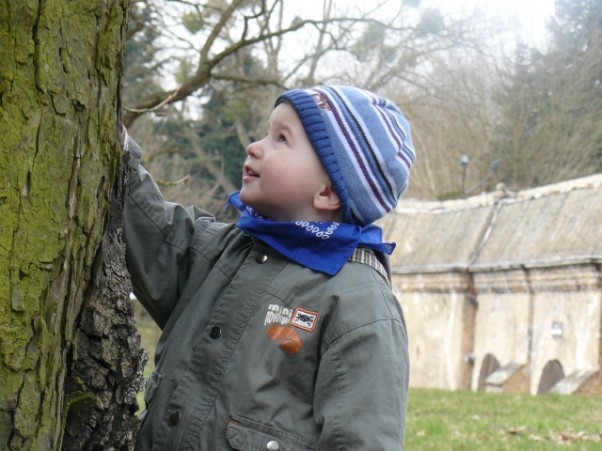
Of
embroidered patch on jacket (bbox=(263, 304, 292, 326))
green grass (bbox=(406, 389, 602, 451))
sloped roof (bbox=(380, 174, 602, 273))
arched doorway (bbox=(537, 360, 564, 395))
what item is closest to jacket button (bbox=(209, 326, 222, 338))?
embroidered patch on jacket (bbox=(263, 304, 292, 326))

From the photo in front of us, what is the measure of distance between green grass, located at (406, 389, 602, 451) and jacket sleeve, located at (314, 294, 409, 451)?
6.10 metres

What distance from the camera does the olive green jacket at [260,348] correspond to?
2566 mm

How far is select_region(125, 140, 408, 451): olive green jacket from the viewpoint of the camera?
101 inches

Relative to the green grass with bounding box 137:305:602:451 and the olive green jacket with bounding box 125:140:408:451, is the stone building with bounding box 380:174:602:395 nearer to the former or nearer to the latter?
the green grass with bounding box 137:305:602:451

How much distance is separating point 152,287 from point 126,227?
20 cm

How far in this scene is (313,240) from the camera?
2805 mm

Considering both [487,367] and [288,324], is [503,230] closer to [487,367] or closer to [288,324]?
[487,367]

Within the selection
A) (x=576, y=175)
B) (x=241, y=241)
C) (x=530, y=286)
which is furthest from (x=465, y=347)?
(x=241, y=241)

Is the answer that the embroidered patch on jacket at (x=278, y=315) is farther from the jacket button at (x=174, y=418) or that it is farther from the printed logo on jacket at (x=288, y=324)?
the jacket button at (x=174, y=418)

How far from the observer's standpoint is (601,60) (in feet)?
108

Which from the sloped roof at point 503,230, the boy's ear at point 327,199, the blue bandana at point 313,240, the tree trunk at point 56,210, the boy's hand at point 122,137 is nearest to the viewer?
the tree trunk at point 56,210

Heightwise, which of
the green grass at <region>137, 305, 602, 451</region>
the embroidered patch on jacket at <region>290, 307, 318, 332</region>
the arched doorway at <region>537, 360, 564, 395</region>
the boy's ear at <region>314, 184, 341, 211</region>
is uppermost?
the arched doorway at <region>537, 360, 564, 395</region>

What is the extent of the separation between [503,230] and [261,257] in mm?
23650

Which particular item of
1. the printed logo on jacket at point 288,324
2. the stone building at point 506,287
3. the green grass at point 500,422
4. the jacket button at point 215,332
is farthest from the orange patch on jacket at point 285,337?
the stone building at point 506,287
